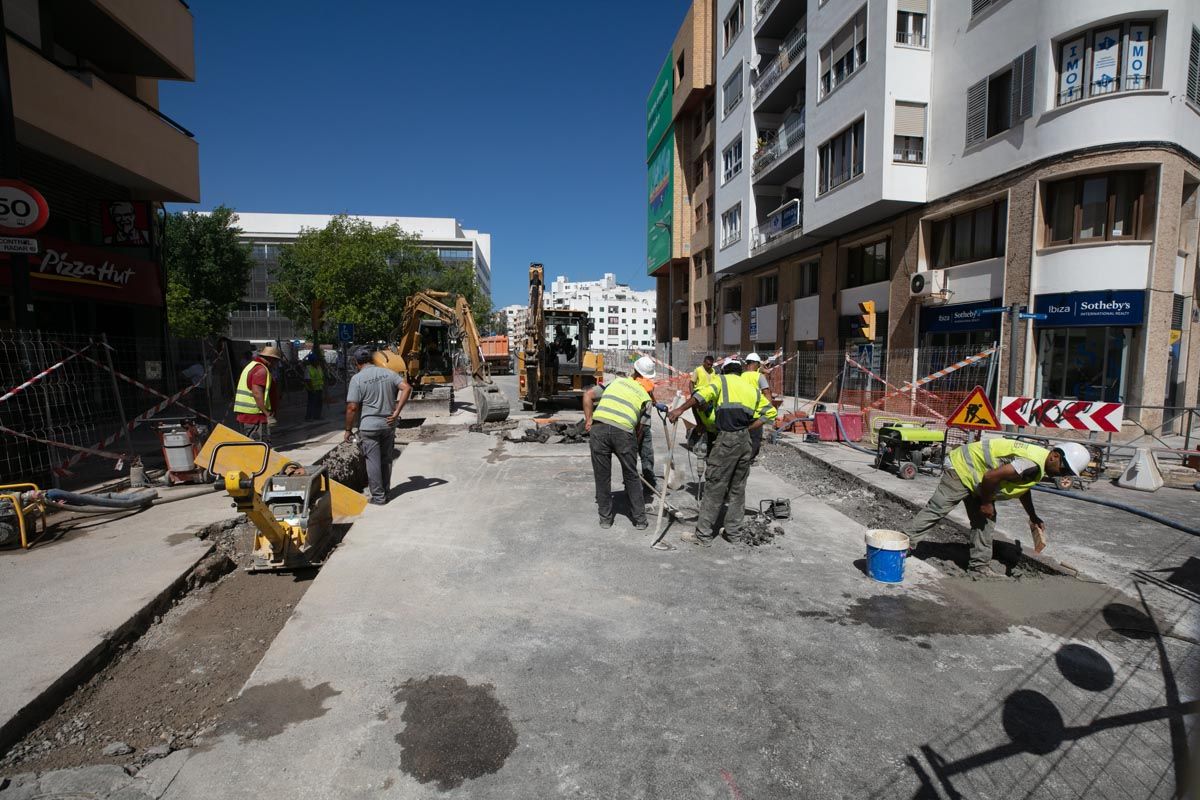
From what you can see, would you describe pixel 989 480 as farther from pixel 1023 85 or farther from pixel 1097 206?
pixel 1023 85

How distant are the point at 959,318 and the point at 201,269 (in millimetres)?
37771

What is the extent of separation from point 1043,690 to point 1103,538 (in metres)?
3.90

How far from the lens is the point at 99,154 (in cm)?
1134

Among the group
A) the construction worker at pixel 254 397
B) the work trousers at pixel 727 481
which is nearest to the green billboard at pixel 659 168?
the construction worker at pixel 254 397

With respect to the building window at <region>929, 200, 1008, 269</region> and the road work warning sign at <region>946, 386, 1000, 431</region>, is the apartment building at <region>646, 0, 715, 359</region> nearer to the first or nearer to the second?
the building window at <region>929, 200, 1008, 269</region>

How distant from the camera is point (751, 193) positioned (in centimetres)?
2630

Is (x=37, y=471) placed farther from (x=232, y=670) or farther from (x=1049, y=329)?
(x=1049, y=329)

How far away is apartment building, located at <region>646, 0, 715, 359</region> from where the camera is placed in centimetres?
3281

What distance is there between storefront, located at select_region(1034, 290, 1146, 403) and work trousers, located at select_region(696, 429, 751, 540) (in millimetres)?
11997

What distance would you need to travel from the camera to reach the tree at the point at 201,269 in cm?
3247

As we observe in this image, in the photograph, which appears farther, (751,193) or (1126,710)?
(751,193)

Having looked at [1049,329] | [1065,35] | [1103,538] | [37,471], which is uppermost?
[1065,35]

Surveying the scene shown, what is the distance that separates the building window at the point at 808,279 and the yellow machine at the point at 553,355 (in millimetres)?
10679

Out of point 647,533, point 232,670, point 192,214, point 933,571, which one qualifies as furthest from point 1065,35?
point 192,214
